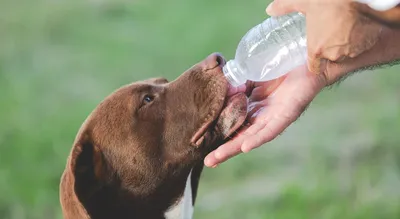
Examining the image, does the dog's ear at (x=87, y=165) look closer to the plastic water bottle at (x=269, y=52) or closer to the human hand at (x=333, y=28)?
the plastic water bottle at (x=269, y=52)

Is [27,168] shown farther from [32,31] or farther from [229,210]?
[32,31]

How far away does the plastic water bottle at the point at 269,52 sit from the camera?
2.25m

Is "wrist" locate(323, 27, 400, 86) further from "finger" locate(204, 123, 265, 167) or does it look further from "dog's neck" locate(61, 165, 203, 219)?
"dog's neck" locate(61, 165, 203, 219)

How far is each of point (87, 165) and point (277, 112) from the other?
58 cm

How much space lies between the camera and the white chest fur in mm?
2385

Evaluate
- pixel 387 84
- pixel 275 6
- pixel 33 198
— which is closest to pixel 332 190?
pixel 387 84

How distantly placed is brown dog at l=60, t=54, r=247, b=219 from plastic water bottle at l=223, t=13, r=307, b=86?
6 cm

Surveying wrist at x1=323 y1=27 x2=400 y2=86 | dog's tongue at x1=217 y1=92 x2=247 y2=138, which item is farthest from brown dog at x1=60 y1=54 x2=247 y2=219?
wrist at x1=323 y1=27 x2=400 y2=86

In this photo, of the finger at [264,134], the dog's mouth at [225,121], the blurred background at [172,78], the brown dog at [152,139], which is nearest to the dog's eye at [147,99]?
the brown dog at [152,139]

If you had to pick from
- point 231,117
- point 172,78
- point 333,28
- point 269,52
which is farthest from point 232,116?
point 172,78

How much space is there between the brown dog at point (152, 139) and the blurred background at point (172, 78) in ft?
4.27

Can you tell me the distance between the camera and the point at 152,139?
2.32 metres

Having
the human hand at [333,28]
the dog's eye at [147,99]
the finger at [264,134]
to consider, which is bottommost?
the finger at [264,134]

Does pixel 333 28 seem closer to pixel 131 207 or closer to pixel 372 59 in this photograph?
pixel 372 59
